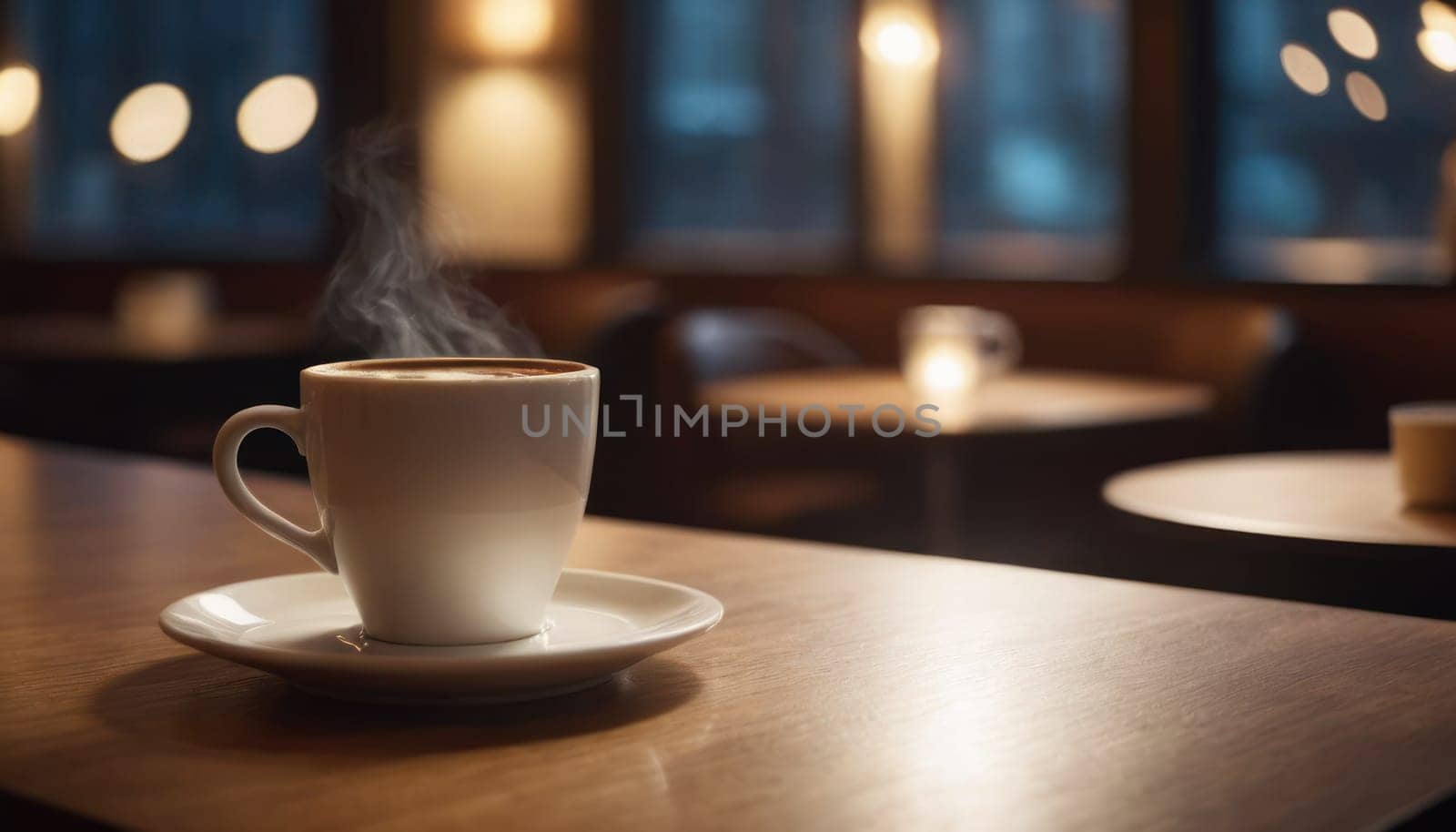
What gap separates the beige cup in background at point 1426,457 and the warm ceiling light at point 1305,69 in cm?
298

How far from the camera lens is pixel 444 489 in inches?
26.7

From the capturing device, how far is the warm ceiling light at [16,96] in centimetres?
654

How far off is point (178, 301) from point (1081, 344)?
101 inches

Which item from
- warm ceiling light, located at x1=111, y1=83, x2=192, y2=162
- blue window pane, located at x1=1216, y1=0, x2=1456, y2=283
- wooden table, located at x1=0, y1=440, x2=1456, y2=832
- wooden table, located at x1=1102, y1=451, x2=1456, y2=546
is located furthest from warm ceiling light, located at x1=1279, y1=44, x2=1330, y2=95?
warm ceiling light, located at x1=111, y1=83, x2=192, y2=162

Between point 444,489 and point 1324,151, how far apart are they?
3942mm

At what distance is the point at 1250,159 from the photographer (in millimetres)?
4305

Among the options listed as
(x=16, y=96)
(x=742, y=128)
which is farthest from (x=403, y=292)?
(x=16, y=96)

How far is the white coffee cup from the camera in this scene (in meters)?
0.67

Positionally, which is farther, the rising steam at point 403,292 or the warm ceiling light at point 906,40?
the warm ceiling light at point 906,40

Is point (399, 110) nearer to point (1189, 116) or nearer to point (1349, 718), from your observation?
point (1189, 116)

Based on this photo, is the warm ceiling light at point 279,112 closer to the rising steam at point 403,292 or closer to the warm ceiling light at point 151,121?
the warm ceiling light at point 151,121

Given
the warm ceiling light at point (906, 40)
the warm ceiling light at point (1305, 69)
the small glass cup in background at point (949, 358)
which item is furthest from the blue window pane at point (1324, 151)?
the small glass cup in background at point (949, 358)

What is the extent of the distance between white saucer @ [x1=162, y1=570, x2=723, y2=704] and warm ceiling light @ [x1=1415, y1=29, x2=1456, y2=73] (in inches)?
45.5

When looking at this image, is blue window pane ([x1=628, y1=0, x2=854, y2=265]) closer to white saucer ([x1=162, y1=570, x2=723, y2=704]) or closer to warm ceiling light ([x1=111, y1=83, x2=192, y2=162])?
warm ceiling light ([x1=111, y1=83, x2=192, y2=162])
